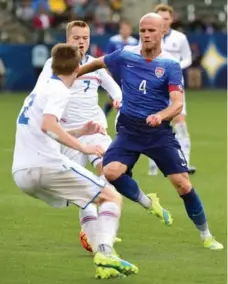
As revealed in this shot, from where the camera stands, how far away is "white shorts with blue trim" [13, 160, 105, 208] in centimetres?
921

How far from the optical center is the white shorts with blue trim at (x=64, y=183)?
363 inches

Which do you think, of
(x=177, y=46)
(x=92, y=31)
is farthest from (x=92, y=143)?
(x=92, y=31)

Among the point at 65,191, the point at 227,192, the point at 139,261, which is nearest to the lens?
the point at 65,191

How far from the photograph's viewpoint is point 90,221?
1009 cm

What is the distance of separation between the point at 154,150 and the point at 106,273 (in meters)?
2.02

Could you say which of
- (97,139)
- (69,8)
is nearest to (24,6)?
(69,8)

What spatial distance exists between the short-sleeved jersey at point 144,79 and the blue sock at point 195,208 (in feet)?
2.98

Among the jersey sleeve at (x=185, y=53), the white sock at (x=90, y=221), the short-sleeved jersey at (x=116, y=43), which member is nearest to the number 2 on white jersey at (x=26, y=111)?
the white sock at (x=90, y=221)

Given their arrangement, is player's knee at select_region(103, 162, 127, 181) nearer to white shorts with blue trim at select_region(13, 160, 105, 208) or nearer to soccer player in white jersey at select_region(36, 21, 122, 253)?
soccer player in white jersey at select_region(36, 21, 122, 253)

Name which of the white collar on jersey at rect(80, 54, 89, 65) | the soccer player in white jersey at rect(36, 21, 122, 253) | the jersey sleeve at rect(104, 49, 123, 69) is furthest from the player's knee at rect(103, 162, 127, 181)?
the white collar on jersey at rect(80, 54, 89, 65)

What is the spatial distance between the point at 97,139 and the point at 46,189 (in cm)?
230

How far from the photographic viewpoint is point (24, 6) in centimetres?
3806

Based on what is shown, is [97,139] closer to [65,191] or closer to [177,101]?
[177,101]

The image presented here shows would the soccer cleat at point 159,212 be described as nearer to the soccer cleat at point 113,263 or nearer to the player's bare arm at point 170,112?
the player's bare arm at point 170,112
